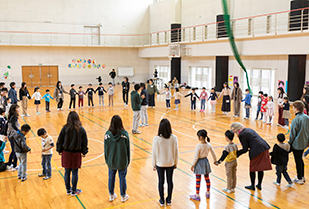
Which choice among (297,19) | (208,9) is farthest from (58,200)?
(208,9)

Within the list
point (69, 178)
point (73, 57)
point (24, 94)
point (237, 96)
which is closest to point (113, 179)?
point (69, 178)

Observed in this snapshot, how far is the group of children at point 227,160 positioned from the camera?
5.70 m

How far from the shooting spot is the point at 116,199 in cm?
605

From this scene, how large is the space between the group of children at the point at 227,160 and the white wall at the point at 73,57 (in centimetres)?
3052

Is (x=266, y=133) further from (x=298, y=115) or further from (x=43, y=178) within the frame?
(x=43, y=178)

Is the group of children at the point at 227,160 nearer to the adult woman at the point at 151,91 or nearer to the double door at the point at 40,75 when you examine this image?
the adult woman at the point at 151,91

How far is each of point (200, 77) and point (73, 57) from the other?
15.0m

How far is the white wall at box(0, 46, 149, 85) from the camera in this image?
3166 cm

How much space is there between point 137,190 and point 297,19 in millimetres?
15397

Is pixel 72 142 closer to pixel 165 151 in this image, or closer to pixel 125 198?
pixel 125 198

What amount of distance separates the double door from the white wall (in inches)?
18.7

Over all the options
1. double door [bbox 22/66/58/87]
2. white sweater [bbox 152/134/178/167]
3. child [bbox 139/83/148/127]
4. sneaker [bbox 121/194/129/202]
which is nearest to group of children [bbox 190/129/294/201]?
white sweater [bbox 152/134/178/167]

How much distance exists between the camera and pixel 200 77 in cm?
2997

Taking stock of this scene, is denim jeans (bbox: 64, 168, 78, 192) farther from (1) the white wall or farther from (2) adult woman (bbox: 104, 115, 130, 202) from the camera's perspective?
(1) the white wall
